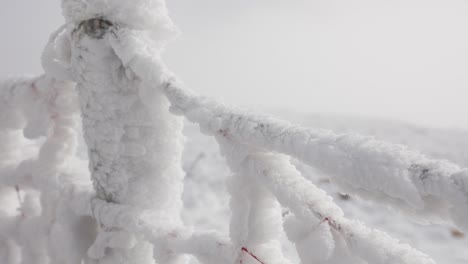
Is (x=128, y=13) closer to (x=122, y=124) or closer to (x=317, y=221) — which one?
(x=122, y=124)

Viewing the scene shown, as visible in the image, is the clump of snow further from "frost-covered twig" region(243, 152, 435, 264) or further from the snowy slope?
the snowy slope

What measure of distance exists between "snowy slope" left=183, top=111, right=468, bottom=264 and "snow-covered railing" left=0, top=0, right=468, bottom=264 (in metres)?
0.36

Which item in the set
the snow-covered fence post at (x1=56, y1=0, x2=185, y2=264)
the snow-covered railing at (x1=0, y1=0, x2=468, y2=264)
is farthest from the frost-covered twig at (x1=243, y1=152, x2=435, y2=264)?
the snow-covered fence post at (x1=56, y1=0, x2=185, y2=264)

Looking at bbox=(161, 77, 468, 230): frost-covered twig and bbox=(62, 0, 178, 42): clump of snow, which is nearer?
bbox=(161, 77, 468, 230): frost-covered twig

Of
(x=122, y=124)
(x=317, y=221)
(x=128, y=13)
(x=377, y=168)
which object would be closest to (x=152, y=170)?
(x=122, y=124)

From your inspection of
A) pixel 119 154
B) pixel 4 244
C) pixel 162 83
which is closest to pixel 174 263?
pixel 119 154

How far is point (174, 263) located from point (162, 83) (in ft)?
1.36

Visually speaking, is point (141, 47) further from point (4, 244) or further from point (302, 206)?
point (4, 244)

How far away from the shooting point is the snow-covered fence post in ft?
2.76

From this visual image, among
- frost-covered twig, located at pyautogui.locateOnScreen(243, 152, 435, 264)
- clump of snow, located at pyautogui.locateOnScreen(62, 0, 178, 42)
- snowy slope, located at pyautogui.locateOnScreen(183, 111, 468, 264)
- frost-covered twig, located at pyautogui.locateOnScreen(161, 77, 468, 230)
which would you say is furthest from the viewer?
snowy slope, located at pyautogui.locateOnScreen(183, 111, 468, 264)

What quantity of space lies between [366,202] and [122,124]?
2.05ft

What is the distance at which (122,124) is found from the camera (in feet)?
2.85

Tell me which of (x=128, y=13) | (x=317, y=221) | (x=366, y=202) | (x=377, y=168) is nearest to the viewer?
(x=377, y=168)

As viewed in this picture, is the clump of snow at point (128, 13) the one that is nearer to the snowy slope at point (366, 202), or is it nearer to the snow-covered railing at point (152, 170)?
the snow-covered railing at point (152, 170)
